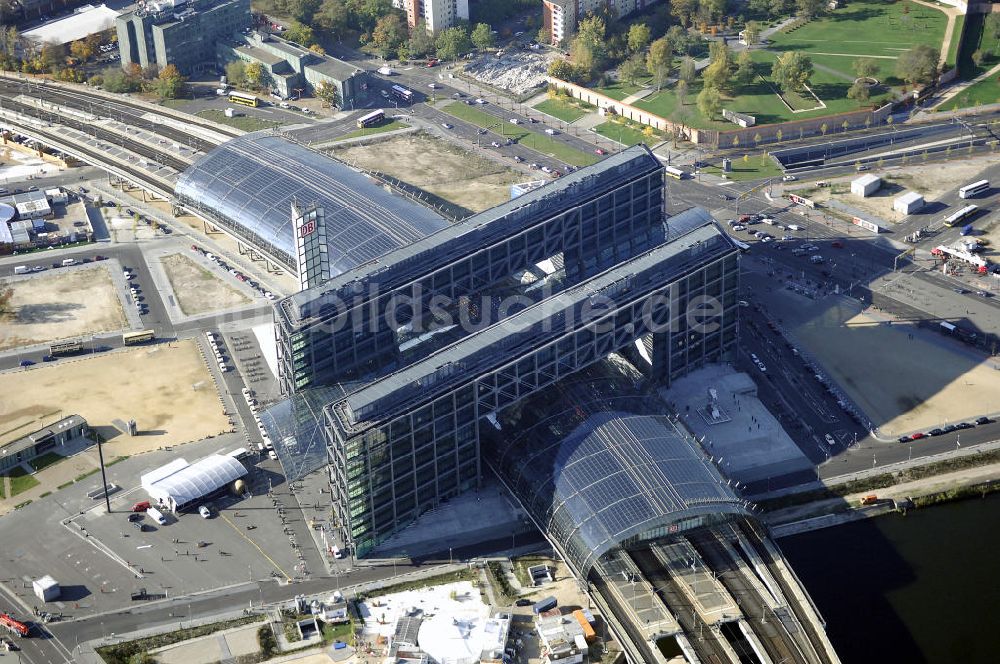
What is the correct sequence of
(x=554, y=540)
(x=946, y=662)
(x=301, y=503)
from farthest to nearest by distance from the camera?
1. (x=301, y=503)
2. (x=554, y=540)
3. (x=946, y=662)

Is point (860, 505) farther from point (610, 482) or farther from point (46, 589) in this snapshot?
point (46, 589)

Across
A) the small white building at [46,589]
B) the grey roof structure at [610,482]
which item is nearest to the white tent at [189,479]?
the small white building at [46,589]

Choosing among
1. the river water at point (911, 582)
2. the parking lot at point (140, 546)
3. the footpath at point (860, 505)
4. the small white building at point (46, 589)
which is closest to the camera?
the river water at point (911, 582)

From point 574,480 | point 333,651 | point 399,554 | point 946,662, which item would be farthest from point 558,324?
point 946,662

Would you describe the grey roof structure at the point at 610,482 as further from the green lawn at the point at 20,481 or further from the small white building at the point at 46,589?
the green lawn at the point at 20,481

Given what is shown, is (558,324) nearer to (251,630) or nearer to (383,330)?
(383,330)

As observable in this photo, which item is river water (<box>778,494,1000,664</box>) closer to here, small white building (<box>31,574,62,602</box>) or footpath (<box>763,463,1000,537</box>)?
footpath (<box>763,463,1000,537</box>)

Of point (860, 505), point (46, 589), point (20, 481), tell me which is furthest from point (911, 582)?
point (20, 481)
